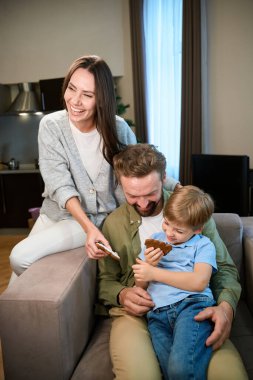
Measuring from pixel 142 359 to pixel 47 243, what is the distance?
24.1 inches

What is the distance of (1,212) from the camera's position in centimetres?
460

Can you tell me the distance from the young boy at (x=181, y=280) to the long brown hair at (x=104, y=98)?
48cm

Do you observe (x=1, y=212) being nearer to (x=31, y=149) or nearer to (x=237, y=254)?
(x=31, y=149)

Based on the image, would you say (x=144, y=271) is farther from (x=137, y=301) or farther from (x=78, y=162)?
(x=78, y=162)

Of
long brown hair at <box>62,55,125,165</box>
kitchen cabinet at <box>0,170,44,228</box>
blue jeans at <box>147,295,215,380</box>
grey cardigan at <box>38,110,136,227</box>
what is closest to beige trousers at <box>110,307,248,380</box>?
blue jeans at <box>147,295,215,380</box>

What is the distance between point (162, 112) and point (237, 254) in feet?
10.4

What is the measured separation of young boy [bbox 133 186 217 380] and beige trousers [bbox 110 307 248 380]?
0.03 metres

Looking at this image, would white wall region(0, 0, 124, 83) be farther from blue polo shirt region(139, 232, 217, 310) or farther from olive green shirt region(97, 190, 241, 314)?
blue polo shirt region(139, 232, 217, 310)

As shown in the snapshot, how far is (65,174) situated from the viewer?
1568mm

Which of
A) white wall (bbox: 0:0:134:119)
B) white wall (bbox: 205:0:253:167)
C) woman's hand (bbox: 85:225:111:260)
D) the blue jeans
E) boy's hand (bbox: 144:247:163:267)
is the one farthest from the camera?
white wall (bbox: 0:0:134:119)

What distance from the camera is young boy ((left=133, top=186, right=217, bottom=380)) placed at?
1.10 meters

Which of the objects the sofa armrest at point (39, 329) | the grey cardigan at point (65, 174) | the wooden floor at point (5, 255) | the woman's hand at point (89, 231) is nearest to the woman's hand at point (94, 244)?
the woman's hand at point (89, 231)

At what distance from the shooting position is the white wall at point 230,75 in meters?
4.08

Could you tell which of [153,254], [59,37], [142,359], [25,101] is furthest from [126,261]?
[59,37]
